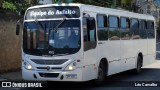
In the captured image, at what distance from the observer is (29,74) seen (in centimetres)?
1233

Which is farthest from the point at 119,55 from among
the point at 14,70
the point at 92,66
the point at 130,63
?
the point at 14,70

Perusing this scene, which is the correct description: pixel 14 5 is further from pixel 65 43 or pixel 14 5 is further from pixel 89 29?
pixel 65 43

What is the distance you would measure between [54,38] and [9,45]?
6437mm

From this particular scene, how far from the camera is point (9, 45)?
59.7ft

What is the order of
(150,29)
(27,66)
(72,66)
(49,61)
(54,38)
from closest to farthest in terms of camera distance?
(72,66) < (49,61) < (54,38) < (27,66) < (150,29)

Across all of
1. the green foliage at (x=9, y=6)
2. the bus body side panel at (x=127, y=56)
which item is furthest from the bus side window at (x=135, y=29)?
the green foliage at (x=9, y=6)

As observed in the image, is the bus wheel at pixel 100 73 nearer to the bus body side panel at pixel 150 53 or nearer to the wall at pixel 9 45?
the wall at pixel 9 45

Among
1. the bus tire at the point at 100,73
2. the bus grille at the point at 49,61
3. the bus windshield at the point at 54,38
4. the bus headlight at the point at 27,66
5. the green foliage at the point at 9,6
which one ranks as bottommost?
the bus tire at the point at 100,73

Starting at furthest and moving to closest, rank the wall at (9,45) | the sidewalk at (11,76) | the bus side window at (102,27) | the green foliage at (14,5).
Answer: the green foliage at (14,5), the wall at (9,45), the sidewalk at (11,76), the bus side window at (102,27)

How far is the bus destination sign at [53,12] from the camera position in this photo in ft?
40.5

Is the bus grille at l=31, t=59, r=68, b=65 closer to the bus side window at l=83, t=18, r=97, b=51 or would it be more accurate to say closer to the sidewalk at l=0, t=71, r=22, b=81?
the bus side window at l=83, t=18, r=97, b=51

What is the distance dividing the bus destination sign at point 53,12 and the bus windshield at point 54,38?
0.18m

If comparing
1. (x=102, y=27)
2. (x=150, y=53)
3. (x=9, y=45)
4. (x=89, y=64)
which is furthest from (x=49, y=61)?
(x=150, y=53)

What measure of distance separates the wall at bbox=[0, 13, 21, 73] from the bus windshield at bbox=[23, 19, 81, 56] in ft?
17.1
